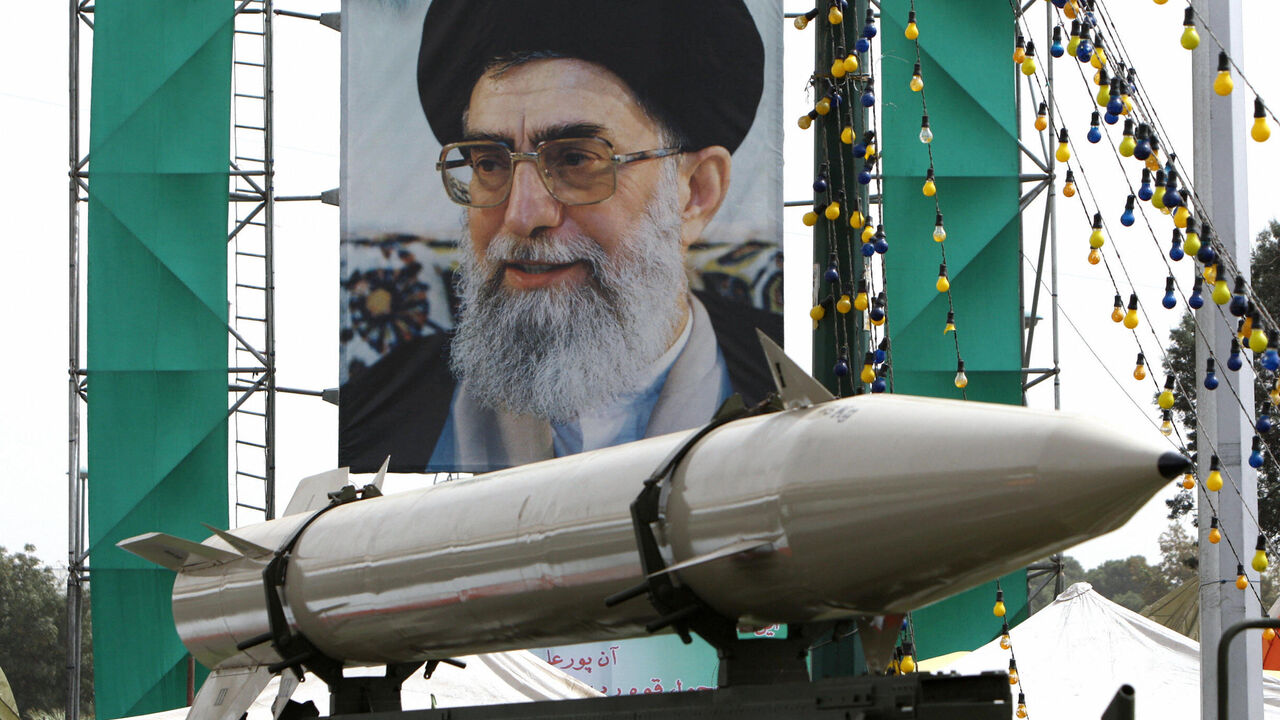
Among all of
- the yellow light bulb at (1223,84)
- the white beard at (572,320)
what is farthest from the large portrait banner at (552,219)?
the yellow light bulb at (1223,84)

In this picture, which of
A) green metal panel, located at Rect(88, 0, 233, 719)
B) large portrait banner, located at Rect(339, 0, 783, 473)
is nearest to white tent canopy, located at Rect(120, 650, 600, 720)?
green metal panel, located at Rect(88, 0, 233, 719)

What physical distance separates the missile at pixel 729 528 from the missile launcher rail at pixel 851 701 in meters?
0.18

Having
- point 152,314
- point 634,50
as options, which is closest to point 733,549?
point 634,50

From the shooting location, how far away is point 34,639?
33.0 meters

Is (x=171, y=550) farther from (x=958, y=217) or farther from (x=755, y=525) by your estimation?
(x=958, y=217)

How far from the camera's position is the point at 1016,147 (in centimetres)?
1130

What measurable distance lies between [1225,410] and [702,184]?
5.74m

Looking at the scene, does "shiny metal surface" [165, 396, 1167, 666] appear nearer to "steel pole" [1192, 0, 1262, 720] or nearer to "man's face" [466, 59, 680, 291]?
"steel pole" [1192, 0, 1262, 720]

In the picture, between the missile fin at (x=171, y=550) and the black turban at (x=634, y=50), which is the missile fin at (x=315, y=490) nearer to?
the missile fin at (x=171, y=550)

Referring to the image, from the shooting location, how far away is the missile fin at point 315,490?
17.9 feet

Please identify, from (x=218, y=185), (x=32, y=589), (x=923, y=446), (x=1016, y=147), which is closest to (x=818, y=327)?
(x=923, y=446)

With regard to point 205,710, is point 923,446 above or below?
above

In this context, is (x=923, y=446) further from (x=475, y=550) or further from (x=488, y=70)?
(x=488, y=70)

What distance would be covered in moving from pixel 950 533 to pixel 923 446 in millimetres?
185
